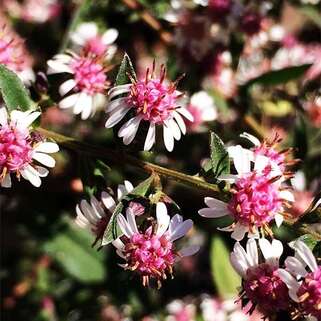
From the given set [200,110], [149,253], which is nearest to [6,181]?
[149,253]

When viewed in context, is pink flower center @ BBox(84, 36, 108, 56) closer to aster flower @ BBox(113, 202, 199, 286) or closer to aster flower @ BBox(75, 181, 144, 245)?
aster flower @ BBox(75, 181, 144, 245)

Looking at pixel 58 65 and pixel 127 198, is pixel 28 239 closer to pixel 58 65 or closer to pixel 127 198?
pixel 58 65

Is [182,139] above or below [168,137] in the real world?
below

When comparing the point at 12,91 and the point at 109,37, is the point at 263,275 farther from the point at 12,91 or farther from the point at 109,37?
the point at 109,37

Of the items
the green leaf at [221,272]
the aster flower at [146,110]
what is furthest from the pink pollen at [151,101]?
the green leaf at [221,272]

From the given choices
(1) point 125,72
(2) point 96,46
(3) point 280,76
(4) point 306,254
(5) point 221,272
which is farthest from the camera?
(5) point 221,272

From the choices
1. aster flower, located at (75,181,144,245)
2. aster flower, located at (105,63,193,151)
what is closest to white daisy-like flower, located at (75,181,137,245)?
aster flower, located at (75,181,144,245)
